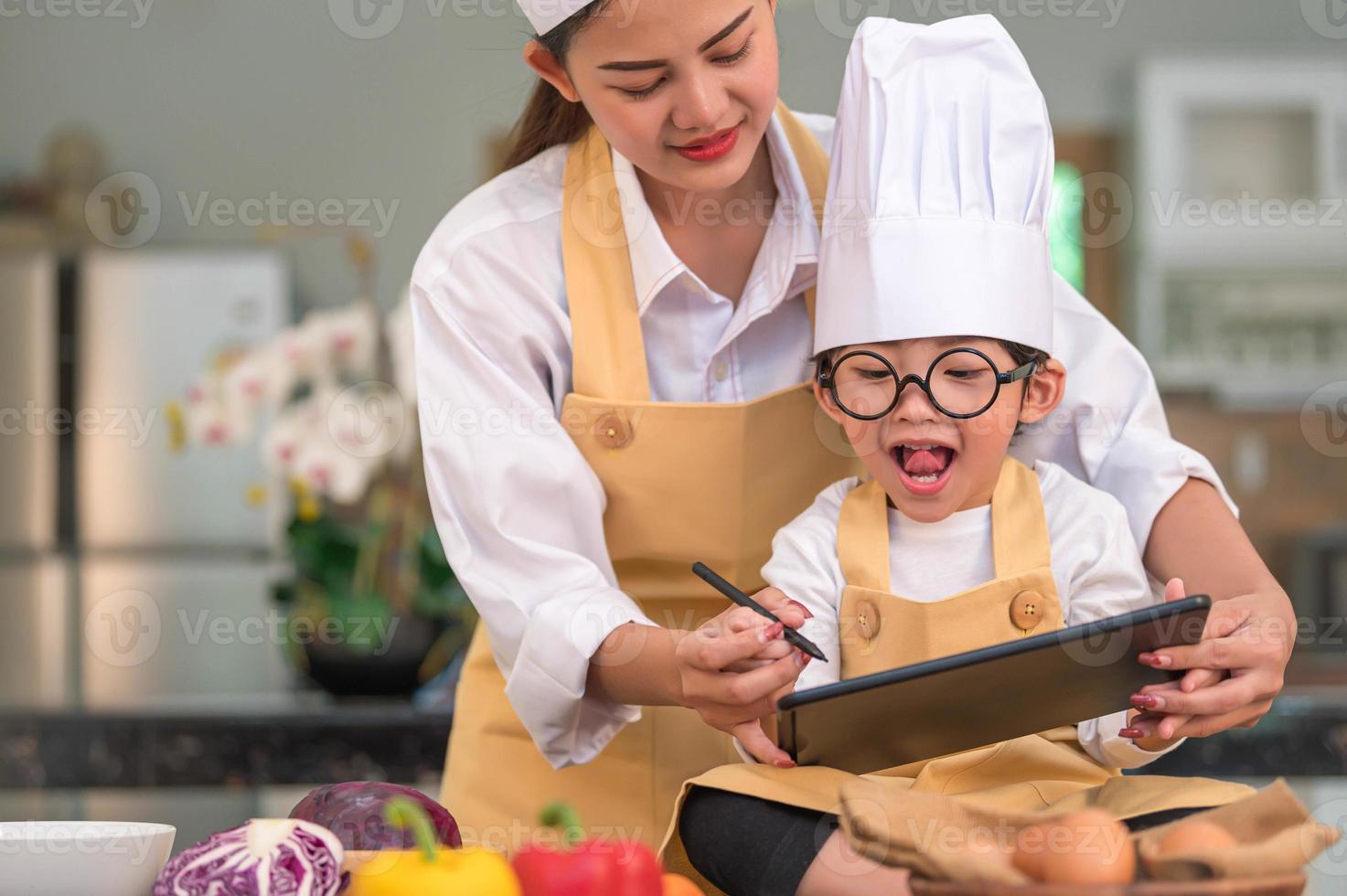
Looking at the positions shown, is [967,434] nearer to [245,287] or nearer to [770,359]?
[770,359]

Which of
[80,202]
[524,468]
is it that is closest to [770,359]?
[524,468]

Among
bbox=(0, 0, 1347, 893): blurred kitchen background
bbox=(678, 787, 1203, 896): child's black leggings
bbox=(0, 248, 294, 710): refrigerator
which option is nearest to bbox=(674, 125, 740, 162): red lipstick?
bbox=(678, 787, 1203, 896): child's black leggings

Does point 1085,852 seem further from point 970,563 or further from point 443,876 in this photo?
point 970,563

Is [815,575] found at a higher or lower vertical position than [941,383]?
lower

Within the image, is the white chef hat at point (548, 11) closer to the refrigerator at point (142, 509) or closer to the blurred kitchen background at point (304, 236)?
the blurred kitchen background at point (304, 236)

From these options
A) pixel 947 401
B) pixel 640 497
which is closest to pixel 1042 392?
pixel 947 401

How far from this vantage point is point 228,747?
69.9 inches

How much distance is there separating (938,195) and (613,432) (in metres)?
0.32

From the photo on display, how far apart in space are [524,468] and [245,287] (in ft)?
11.0

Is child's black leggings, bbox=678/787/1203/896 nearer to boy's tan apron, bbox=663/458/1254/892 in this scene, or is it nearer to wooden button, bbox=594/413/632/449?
boy's tan apron, bbox=663/458/1254/892

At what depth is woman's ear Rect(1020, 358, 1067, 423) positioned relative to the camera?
3.69 feet

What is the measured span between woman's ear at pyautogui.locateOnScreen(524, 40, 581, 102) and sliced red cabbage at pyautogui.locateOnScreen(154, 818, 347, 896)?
0.62 m

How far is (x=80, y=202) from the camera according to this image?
15.3ft

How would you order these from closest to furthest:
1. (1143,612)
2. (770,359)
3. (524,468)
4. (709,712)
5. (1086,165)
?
1. (1143,612)
2. (709,712)
3. (524,468)
4. (770,359)
5. (1086,165)
